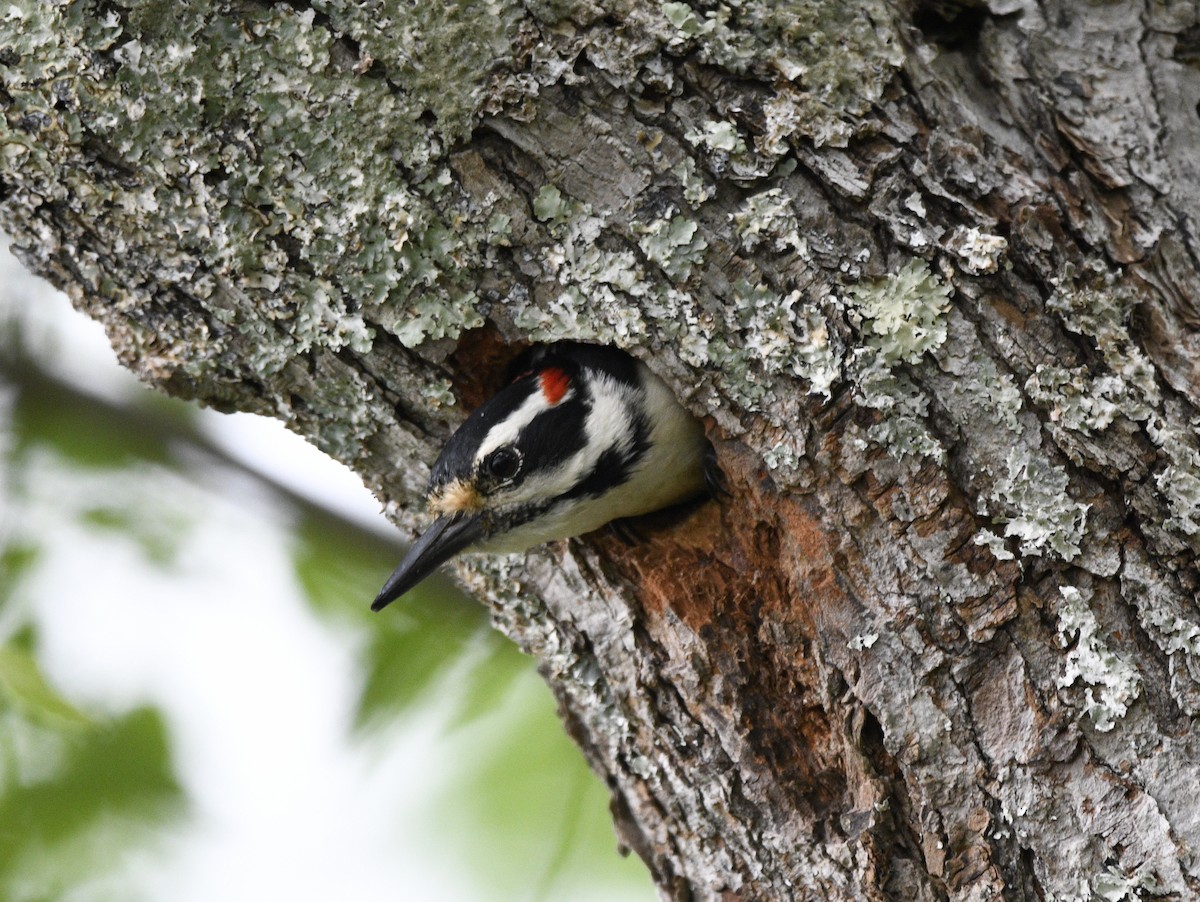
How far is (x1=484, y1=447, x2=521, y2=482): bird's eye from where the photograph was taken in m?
2.31

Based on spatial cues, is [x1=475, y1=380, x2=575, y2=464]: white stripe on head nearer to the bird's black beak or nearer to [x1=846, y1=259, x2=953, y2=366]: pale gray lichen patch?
the bird's black beak

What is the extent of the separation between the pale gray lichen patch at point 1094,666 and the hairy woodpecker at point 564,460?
78 cm

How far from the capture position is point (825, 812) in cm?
217

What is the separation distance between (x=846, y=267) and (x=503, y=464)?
0.78m

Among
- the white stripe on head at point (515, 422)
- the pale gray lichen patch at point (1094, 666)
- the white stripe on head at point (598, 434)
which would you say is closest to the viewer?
the pale gray lichen patch at point (1094, 666)

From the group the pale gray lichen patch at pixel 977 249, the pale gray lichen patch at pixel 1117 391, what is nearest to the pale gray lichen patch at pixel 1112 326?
the pale gray lichen patch at pixel 1117 391

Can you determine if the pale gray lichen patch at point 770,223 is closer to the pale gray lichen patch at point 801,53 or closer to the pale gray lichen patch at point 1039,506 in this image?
the pale gray lichen patch at point 801,53

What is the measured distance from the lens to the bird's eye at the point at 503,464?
2.31 meters

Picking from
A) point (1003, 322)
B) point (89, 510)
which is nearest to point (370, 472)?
point (1003, 322)

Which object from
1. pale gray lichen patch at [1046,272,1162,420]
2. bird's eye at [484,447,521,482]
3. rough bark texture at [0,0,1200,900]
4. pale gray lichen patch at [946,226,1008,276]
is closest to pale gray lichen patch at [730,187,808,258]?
rough bark texture at [0,0,1200,900]

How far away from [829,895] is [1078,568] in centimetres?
75

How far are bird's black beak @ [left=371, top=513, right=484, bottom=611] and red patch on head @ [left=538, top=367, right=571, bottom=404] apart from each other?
28 centimetres

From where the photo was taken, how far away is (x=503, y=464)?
2336mm

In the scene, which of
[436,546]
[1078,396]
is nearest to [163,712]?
[436,546]
